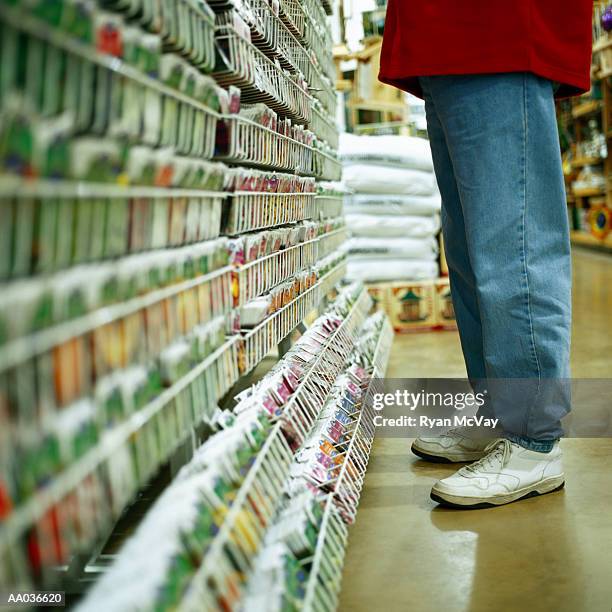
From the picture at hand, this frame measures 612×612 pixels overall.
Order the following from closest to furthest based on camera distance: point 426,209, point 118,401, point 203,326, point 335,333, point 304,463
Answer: point 118,401
point 203,326
point 304,463
point 335,333
point 426,209

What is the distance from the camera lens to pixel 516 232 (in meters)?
1.54

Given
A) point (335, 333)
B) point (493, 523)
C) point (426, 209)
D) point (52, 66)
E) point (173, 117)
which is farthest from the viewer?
point (426, 209)

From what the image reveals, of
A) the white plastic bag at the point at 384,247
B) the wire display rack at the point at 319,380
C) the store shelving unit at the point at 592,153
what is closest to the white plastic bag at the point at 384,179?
the white plastic bag at the point at 384,247

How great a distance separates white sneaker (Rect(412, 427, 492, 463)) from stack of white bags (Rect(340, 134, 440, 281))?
7.18 feet

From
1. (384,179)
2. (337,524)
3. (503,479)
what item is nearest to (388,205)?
(384,179)

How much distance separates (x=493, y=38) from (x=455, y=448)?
3.05 feet

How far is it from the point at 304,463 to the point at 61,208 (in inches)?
33.3

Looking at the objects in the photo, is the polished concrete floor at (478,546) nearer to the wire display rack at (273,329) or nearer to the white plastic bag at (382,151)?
the wire display rack at (273,329)

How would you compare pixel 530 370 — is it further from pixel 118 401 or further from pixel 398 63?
pixel 118 401

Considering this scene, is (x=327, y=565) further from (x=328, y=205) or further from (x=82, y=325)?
(x=328, y=205)

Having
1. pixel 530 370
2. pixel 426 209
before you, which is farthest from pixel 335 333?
pixel 426 209

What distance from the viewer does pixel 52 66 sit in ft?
2.03

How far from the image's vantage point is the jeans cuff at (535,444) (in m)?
1.62

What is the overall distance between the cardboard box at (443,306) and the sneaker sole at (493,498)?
7.66 feet
